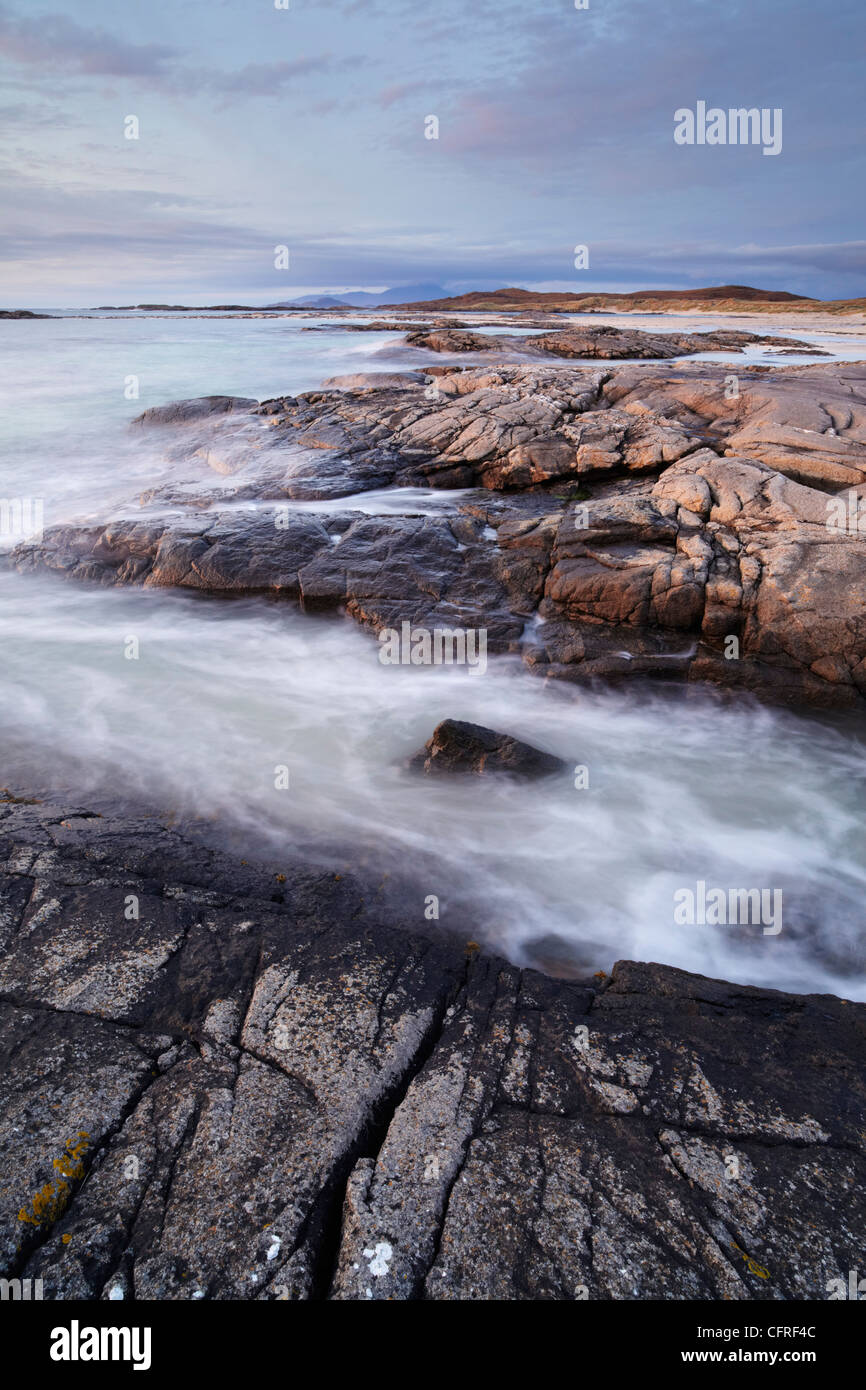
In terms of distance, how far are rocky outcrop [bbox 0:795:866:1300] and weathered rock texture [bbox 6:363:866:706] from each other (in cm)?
553

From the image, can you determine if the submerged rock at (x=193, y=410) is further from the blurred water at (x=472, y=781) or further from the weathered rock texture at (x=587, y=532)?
the blurred water at (x=472, y=781)

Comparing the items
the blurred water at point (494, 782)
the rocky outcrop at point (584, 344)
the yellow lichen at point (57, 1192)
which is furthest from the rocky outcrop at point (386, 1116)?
the rocky outcrop at point (584, 344)

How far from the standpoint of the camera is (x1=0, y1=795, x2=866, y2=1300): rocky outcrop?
2.90 m

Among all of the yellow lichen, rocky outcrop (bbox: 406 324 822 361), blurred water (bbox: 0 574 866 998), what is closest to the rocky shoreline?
the yellow lichen

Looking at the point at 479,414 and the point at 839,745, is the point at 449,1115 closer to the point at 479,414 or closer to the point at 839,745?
the point at 839,745

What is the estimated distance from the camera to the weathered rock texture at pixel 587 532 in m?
9.12

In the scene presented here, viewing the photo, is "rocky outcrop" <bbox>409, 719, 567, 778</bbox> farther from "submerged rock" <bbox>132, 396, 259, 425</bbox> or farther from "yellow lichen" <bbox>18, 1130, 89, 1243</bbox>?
"submerged rock" <bbox>132, 396, 259, 425</bbox>

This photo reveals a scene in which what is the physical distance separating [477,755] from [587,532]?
4.69m

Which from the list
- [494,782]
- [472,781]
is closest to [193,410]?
[472,781]

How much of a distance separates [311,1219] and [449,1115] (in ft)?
2.51

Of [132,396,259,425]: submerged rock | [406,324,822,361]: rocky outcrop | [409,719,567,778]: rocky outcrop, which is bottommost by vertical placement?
[409,719,567,778]: rocky outcrop

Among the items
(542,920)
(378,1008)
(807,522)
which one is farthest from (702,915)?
(807,522)

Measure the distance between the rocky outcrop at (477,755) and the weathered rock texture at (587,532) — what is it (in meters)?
2.24

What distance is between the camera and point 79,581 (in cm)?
1236
